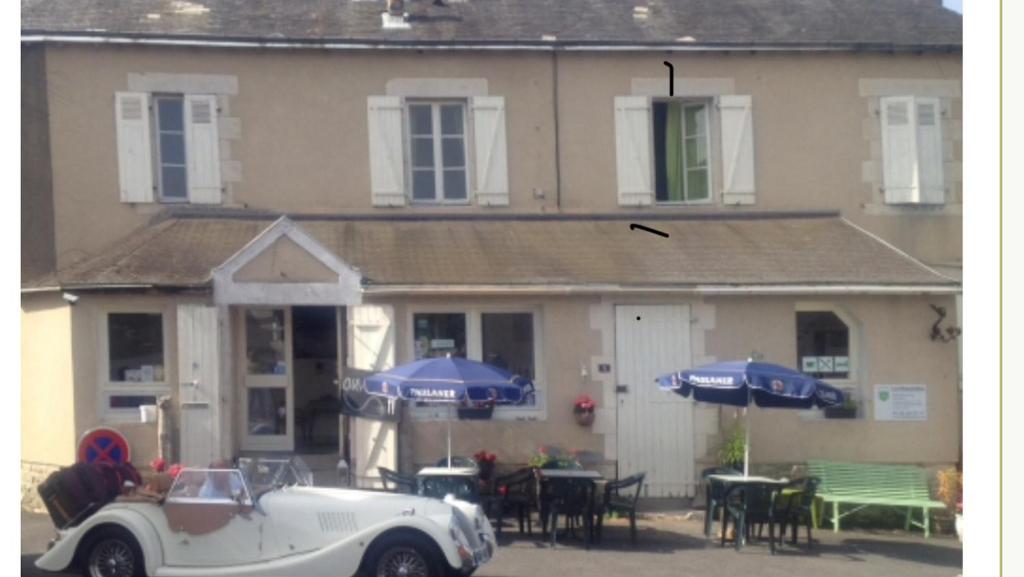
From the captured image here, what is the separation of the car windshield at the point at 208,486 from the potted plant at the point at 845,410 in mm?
3657

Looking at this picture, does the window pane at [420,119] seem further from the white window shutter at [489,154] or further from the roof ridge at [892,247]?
the roof ridge at [892,247]

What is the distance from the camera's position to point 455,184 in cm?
873

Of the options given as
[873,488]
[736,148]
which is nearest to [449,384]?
[736,148]

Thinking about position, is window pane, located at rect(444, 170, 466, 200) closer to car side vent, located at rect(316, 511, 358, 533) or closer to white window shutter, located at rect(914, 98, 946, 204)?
car side vent, located at rect(316, 511, 358, 533)

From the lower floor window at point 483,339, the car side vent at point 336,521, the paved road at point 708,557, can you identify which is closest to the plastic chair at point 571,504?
the paved road at point 708,557

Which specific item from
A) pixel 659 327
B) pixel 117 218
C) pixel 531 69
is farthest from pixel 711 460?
pixel 117 218

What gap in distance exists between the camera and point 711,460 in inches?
355

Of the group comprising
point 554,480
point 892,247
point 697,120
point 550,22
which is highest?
point 550,22

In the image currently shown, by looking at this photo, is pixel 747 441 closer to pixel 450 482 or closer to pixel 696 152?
pixel 696 152

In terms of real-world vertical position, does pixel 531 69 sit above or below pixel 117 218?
above

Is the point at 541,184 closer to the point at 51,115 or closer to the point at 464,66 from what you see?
the point at 464,66

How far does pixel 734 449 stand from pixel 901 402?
110cm

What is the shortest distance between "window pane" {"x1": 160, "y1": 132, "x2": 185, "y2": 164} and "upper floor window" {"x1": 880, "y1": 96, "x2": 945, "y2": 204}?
14.3ft
